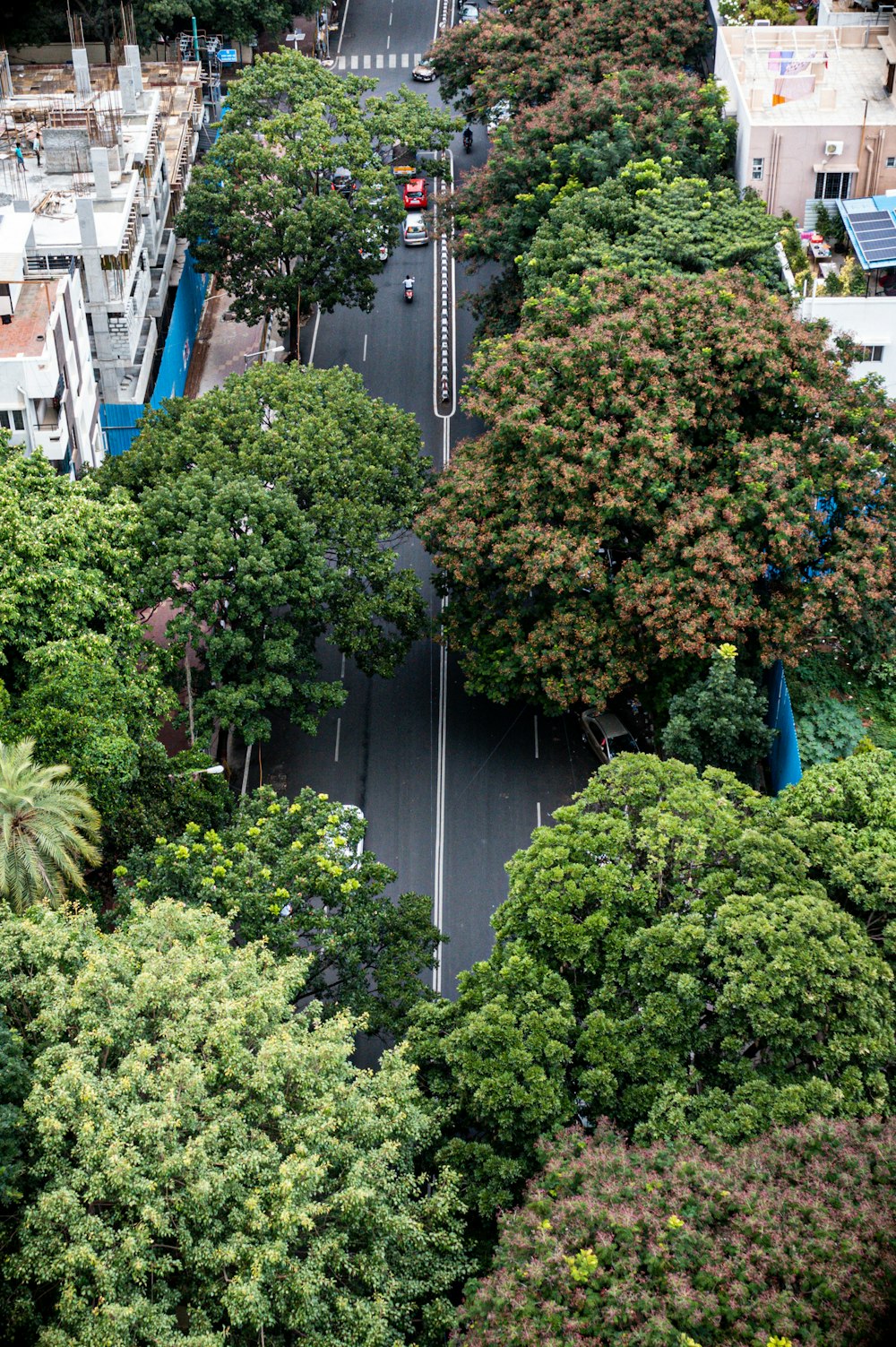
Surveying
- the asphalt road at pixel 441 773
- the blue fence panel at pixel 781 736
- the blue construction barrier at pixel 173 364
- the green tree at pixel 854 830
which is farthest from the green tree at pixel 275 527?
the green tree at pixel 854 830

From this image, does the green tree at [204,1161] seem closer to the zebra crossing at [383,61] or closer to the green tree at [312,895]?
the green tree at [312,895]

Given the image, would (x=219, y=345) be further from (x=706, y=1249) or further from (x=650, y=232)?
(x=706, y=1249)

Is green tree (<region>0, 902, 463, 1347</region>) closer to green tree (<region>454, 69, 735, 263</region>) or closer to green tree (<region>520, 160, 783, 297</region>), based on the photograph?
green tree (<region>520, 160, 783, 297</region>)

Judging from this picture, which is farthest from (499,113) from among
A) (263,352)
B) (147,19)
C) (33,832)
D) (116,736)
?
(33,832)

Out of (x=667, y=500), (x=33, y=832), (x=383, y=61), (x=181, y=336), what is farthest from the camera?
(x=383, y=61)

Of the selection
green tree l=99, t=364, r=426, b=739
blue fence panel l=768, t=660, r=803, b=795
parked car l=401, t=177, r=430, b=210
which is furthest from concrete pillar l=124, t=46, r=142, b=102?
blue fence panel l=768, t=660, r=803, b=795

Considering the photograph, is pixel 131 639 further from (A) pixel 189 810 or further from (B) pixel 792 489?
(B) pixel 792 489
